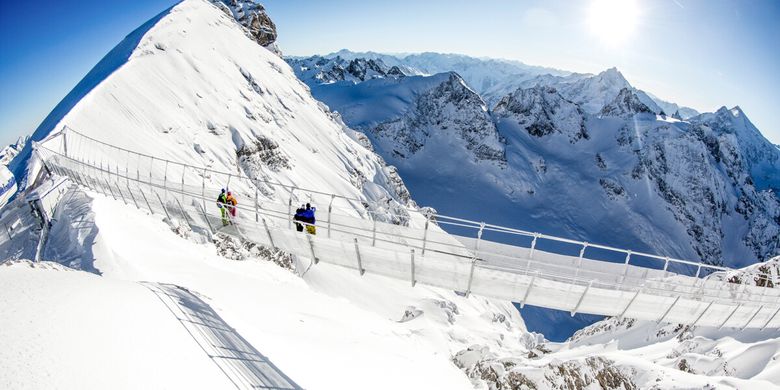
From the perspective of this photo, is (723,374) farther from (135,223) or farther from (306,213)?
(135,223)

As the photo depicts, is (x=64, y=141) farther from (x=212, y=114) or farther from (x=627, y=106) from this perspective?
(x=627, y=106)

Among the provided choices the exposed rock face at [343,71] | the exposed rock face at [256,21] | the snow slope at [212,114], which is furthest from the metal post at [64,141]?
the exposed rock face at [343,71]

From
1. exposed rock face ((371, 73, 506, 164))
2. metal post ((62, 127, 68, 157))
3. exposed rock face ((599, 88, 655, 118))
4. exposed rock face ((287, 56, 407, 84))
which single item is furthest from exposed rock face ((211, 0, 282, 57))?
exposed rock face ((599, 88, 655, 118))

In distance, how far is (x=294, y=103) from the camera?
212 ft

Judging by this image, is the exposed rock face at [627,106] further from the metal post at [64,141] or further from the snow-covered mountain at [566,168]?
the metal post at [64,141]

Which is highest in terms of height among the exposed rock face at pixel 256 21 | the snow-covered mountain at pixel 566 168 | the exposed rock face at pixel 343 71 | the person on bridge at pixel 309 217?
the exposed rock face at pixel 256 21

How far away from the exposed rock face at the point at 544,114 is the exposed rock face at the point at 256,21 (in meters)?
76.6

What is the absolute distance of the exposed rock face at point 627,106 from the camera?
489ft

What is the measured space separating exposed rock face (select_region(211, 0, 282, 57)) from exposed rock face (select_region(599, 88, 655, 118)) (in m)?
120

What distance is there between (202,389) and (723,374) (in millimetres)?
17807

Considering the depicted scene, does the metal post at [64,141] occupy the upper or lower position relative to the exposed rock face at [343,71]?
lower

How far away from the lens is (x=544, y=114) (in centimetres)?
13212

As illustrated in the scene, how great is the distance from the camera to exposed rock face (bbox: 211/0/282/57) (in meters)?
89.9

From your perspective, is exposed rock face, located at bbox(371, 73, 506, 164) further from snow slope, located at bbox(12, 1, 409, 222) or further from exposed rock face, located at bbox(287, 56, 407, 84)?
snow slope, located at bbox(12, 1, 409, 222)
